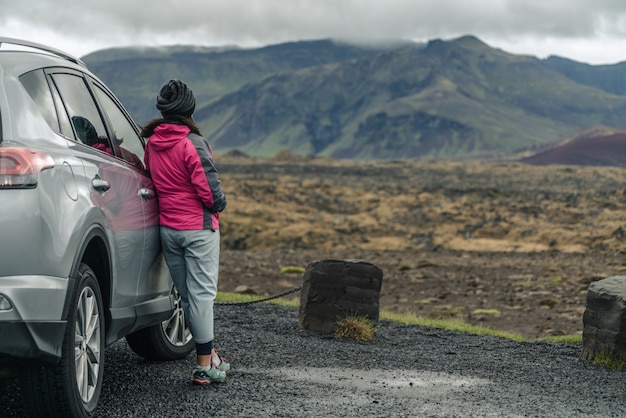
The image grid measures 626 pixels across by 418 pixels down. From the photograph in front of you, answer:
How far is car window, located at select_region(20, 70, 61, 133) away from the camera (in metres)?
5.33

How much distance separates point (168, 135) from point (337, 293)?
4.49m

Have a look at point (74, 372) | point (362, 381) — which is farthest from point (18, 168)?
point (362, 381)

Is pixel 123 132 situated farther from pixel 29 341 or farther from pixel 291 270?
pixel 291 270

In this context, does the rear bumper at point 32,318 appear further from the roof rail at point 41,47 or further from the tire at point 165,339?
the tire at point 165,339

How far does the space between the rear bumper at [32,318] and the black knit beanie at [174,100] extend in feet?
7.27

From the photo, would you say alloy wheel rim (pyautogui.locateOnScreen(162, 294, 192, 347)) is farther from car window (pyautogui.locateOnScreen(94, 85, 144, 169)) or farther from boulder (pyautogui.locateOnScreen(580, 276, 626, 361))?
boulder (pyautogui.locateOnScreen(580, 276, 626, 361))

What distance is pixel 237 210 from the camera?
3881 cm

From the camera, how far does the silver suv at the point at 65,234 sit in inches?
186

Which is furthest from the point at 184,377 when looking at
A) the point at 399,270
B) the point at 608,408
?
the point at 399,270

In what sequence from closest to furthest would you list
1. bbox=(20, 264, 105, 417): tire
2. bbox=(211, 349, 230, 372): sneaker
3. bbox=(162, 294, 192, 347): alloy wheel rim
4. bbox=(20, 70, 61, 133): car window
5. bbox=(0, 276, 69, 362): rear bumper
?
bbox=(0, 276, 69, 362): rear bumper
bbox=(20, 264, 105, 417): tire
bbox=(20, 70, 61, 133): car window
bbox=(211, 349, 230, 372): sneaker
bbox=(162, 294, 192, 347): alloy wheel rim

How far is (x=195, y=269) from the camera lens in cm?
680

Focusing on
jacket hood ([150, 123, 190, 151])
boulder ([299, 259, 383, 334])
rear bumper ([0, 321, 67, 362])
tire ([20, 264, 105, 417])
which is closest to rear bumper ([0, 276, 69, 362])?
rear bumper ([0, 321, 67, 362])

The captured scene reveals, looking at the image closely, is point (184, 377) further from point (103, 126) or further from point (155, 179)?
point (103, 126)

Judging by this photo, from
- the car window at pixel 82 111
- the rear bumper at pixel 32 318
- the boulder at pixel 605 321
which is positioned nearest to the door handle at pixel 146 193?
the car window at pixel 82 111
